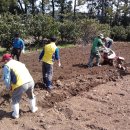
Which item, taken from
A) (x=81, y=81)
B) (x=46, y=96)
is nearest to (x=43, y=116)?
(x=46, y=96)

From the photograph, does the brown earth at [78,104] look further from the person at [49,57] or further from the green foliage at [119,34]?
the green foliage at [119,34]

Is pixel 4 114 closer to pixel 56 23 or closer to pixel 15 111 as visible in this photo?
pixel 15 111

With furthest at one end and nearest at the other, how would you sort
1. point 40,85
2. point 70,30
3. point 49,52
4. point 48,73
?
point 70,30 → point 40,85 → point 48,73 → point 49,52

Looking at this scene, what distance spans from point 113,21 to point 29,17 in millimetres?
26241

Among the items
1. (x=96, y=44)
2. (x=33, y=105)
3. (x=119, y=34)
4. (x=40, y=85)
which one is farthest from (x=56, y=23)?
(x=33, y=105)

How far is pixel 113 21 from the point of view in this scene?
53500mm

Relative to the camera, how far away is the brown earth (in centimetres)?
855

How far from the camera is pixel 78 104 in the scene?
9992 mm

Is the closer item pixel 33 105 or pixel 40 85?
pixel 33 105

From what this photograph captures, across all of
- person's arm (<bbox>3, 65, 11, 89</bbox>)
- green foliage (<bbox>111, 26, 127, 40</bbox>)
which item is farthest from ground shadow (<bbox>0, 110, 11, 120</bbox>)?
green foliage (<bbox>111, 26, 127, 40</bbox>)

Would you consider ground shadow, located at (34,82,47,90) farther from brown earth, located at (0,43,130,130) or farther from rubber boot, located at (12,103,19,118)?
rubber boot, located at (12,103,19,118)

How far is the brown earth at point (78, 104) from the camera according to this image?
855 cm

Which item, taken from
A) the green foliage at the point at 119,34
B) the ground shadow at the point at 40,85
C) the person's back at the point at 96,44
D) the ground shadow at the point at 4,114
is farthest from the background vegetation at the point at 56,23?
the ground shadow at the point at 4,114

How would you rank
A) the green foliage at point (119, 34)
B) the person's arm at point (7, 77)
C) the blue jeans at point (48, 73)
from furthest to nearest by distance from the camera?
the green foliage at point (119, 34) < the blue jeans at point (48, 73) < the person's arm at point (7, 77)
